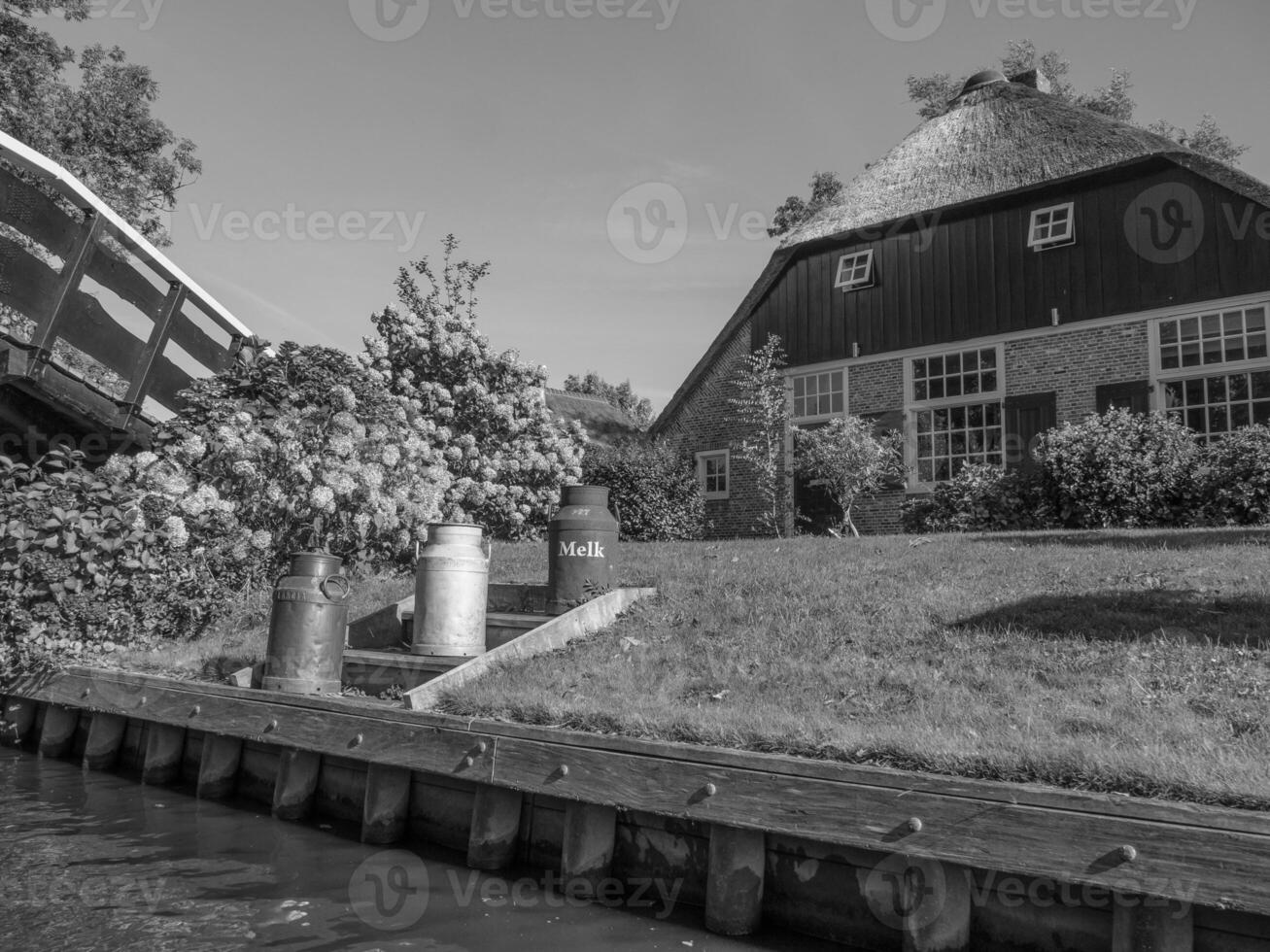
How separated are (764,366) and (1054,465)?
6.63m

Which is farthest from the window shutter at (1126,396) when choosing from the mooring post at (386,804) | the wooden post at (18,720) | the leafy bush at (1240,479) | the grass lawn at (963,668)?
the wooden post at (18,720)

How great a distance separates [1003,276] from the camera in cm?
1756

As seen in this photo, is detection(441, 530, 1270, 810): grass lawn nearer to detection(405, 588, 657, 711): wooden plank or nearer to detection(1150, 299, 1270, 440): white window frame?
detection(405, 588, 657, 711): wooden plank

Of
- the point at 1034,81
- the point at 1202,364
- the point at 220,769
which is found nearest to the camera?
the point at 220,769

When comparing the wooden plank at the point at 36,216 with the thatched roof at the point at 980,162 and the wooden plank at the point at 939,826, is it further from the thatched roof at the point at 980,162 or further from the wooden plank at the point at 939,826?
the thatched roof at the point at 980,162

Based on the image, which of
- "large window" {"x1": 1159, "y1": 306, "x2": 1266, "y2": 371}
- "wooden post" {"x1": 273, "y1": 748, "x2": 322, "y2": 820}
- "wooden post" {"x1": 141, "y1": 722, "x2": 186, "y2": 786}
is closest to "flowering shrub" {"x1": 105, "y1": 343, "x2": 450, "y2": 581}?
"wooden post" {"x1": 141, "y1": 722, "x2": 186, "y2": 786}

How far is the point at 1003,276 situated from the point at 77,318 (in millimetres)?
14548

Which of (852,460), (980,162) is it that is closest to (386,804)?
(852,460)

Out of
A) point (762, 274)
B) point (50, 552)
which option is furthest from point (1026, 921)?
point (762, 274)

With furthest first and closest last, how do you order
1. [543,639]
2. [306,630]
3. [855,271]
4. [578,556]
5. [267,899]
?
[855,271] < [578,556] < [543,639] < [306,630] < [267,899]

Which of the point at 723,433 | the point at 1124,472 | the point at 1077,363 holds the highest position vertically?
the point at 1077,363

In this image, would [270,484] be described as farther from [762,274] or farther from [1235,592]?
[762,274]

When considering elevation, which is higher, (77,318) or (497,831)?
(77,318)

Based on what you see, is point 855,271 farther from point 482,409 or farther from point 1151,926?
point 1151,926
